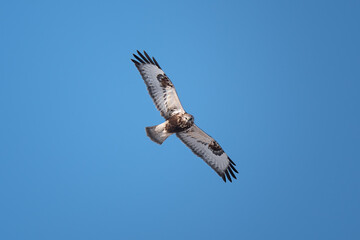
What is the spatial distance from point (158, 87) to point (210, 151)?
2370 mm

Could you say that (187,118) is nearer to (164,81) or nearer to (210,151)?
(164,81)

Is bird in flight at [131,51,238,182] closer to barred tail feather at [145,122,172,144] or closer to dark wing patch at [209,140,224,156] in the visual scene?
barred tail feather at [145,122,172,144]

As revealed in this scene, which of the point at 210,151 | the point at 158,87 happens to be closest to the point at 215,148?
Answer: the point at 210,151

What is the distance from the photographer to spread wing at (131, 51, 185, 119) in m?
9.99

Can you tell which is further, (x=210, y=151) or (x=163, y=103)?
(x=210, y=151)

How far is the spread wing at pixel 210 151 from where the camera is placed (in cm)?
1059

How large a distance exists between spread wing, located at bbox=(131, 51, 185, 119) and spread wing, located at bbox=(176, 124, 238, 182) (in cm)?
84

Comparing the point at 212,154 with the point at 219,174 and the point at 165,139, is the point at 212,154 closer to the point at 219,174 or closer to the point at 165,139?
the point at 219,174

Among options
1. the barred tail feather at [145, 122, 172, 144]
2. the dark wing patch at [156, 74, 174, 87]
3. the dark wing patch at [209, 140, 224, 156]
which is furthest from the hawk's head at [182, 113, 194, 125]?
the dark wing patch at [209, 140, 224, 156]

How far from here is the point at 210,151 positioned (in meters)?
10.9

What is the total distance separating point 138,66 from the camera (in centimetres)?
1005

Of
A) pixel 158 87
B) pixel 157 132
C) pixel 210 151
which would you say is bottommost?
pixel 157 132

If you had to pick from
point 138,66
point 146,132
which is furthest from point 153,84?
point 146,132

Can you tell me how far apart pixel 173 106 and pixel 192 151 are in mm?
1515
